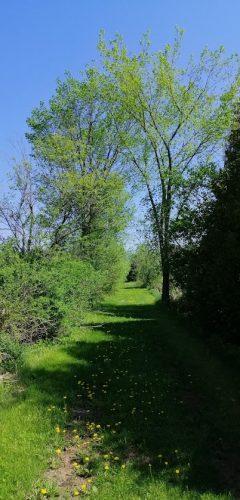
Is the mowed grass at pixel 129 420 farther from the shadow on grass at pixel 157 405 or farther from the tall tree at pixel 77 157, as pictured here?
the tall tree at pixel 77 157

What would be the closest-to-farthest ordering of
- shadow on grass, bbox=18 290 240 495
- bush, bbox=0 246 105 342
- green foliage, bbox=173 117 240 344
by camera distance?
1. shadow on grass, bbox=18 290 240 495
2. bush, bbox=0 246 105 342
3. green foliage, bbox=173 117 240 344

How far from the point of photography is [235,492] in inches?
235

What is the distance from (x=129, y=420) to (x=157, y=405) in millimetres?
1063

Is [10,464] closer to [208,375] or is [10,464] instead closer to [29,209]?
[208,375]

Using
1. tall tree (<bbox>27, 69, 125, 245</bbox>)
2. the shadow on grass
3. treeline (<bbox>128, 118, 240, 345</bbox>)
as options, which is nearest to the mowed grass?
the shadow on grass

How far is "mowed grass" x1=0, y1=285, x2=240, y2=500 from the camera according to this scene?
6133 millimetres

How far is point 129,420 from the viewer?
8.24 meters

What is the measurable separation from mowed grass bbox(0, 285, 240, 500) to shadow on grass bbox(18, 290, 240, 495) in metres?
0.02

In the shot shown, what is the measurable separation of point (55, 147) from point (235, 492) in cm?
2481

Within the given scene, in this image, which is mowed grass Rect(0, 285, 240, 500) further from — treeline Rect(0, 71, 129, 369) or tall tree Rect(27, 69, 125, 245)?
tall tree Rect(27, 69, 125, 245)

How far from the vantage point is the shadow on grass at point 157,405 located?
664 cm

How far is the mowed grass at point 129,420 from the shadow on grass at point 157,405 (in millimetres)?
19

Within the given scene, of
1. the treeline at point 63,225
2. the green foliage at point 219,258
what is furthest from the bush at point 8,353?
the green foliage at point 219,258

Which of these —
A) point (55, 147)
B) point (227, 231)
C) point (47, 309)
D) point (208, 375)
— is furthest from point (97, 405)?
point (55, 147)
